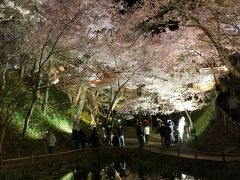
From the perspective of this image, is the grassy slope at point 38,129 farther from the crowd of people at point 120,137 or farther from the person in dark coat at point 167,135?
the person in dark coat at point 167,135

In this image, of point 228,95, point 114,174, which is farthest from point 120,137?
point 228,95

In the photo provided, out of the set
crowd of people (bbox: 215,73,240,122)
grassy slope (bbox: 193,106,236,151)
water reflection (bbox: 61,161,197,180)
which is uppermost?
crowd of people (bbox: 215,73,240,122)

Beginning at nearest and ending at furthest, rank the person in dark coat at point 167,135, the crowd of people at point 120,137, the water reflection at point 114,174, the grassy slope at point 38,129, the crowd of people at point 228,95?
1. the water reflection at point 114,174
2. the person in dark coat at point 167,135
3. the crowd of people at point 120,137
4. the grassy slope at point 38,129
5. the crowd of people at point 228,95

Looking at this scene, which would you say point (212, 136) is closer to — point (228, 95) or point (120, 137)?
point (228, 95)

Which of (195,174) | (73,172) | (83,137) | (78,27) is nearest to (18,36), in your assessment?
(78,27)

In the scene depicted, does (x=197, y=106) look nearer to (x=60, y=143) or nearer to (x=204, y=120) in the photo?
(x=204, y=120)

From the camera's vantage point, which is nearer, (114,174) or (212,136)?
(114,174)

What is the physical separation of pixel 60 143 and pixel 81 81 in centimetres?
435

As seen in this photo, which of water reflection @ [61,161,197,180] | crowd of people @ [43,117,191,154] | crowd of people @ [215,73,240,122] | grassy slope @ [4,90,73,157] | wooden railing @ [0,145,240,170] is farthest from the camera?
crowd of people @ [215,73,240,122]

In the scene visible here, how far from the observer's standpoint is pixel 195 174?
53.0 ft

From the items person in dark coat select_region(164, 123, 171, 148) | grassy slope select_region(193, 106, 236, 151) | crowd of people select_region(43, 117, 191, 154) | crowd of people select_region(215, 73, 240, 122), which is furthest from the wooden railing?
crowd of people select_region(215, 73, 240, 122)

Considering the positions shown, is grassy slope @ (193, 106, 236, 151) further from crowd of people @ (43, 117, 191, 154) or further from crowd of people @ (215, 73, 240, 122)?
crowd of people @ (43, 117, 191, 154)

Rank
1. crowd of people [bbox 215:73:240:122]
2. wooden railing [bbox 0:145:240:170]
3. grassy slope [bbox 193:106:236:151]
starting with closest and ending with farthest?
wooden railing [bbox 0:145:240:170] → grassy slope [bbox 193:106:236:151] → crowd of people [bbox 215:73:240:122]

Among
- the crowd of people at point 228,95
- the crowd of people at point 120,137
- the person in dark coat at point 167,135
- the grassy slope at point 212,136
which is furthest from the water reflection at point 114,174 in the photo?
the crowd of people at point 228,95
